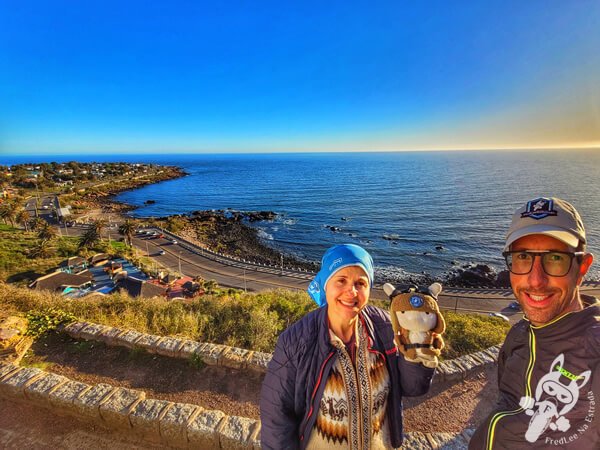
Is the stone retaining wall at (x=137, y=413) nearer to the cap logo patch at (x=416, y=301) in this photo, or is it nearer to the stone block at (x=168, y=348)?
the stone block at (x=168, y=348)

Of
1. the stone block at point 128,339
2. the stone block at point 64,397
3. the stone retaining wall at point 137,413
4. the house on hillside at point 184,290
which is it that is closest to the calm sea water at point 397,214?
the house on hillside at point 184,290

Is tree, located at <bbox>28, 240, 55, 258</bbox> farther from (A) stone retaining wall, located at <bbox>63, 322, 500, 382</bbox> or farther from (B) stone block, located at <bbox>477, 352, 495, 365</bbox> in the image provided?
(B) stone block, located at <bbox>477, 352, 495, 365</bbox>

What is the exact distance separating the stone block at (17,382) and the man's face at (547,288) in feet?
21.9

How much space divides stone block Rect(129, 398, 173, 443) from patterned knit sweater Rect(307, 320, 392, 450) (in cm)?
294

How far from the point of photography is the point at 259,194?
9625 centimetres

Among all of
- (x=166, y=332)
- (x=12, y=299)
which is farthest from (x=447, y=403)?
(x=12, y=299)

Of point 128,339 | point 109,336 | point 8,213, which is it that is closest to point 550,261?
point 128,339

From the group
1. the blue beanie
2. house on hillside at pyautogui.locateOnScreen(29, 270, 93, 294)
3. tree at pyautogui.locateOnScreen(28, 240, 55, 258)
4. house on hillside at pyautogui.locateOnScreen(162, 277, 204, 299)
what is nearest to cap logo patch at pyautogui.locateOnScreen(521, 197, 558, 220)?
the blue beanie

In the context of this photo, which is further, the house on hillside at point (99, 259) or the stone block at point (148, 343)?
the house on hillside at point (99, 259)

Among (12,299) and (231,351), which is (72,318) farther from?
(231,351)

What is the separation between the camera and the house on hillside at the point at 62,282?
73.5ft

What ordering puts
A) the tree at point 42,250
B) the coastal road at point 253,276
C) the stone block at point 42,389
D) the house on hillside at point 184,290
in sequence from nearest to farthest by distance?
the stone block at point 42,389, the house on hillside at point 184,290, the coastal road at point 253,276, the tree at point 42,250

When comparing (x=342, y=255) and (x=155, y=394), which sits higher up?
A: (x=342, y=255)

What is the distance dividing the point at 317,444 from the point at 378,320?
101 cm
